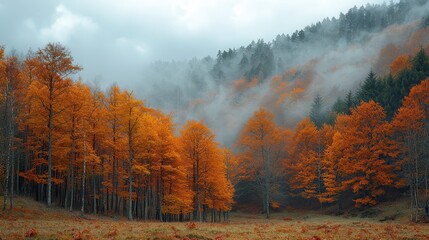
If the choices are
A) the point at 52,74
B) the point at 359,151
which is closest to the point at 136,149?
the point at 52,74

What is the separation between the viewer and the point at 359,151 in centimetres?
4516

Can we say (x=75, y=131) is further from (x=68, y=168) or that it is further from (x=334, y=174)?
(x=334, y=174)

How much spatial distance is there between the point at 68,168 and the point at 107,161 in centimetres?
606

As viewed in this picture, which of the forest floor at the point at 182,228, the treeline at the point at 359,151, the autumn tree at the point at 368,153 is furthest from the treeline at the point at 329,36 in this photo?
the forest floor at the point at 182,228

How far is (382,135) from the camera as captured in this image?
44.9 m

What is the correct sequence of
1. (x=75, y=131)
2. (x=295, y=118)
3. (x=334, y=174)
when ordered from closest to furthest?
(x=75, y=131) < (x=334, y=174) < (x=295, y=118)

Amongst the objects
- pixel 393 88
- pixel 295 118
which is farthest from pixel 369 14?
pixel 393 88

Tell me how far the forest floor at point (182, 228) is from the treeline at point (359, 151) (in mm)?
3778

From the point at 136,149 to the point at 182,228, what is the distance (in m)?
16.5

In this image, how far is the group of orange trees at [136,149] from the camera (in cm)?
2880

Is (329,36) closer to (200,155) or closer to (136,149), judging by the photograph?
(200,155)

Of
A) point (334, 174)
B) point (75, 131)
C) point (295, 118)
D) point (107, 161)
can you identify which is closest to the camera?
point (75, 131)

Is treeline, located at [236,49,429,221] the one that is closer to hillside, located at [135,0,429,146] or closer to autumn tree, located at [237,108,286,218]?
autumn tree, located at [237,108,286,218]

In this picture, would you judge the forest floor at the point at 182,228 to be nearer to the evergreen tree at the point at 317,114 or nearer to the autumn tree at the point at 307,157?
the autumn tree at the point at 307,157
